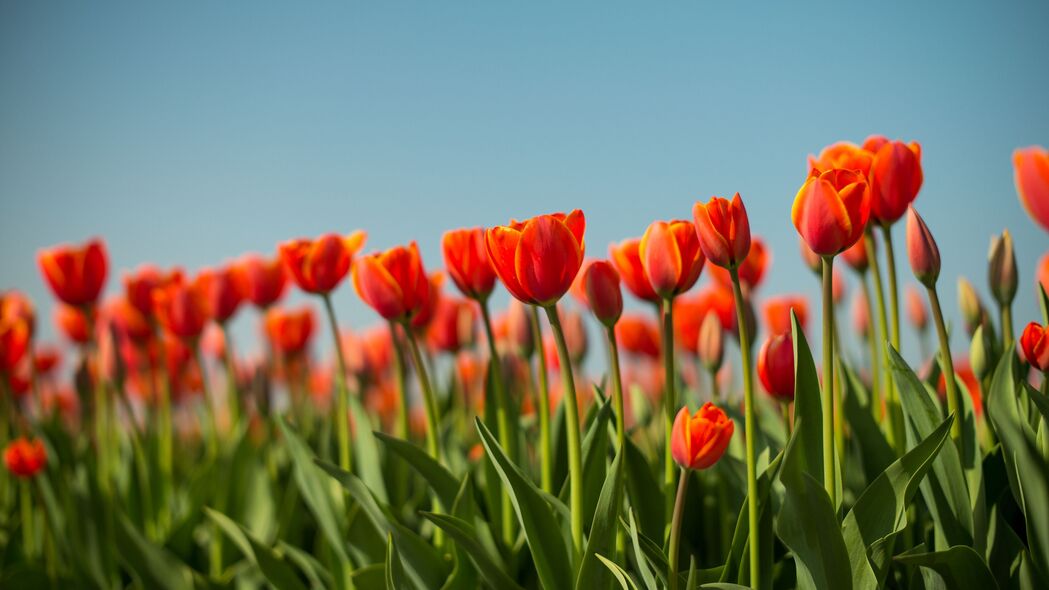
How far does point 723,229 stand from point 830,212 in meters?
0.10

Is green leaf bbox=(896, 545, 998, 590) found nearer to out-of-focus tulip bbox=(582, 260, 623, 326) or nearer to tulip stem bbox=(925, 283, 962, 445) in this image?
tulip stem bbox=(925, 283, 962, 445)

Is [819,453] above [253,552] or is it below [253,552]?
above

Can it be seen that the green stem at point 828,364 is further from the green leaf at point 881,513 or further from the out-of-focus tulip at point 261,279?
the out-of-focus tulip at point 261,279

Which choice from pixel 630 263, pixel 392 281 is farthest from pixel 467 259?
pixel 630 263

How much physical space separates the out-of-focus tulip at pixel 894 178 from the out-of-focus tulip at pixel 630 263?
0.27 m

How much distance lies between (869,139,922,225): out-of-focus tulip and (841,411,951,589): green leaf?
0.83ft

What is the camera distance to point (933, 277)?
916 millimetres

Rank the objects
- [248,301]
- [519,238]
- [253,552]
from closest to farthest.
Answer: [519,238] → [253,552] → [248,301]

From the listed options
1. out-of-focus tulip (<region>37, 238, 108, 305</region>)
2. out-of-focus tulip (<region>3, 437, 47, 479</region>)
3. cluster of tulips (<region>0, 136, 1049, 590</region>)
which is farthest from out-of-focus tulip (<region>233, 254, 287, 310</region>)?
out-of-focus tulip (<region>3, 437, 47, 479</region>)

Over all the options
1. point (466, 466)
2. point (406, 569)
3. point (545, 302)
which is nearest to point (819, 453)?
point (545, 302)

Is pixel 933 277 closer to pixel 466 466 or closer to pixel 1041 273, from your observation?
pixel 1041 273

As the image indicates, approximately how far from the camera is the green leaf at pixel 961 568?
2.70ft

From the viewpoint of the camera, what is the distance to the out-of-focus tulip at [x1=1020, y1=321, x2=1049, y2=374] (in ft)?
2.93

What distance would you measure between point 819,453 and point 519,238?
392 millimetres
